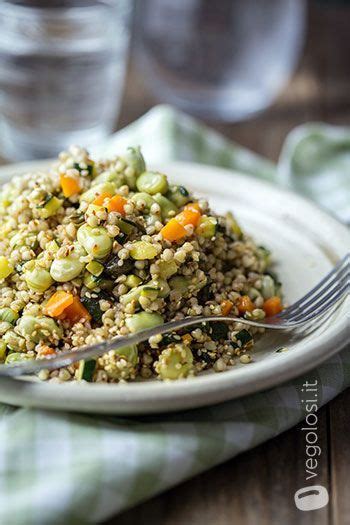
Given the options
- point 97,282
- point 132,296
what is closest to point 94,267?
point 97,282

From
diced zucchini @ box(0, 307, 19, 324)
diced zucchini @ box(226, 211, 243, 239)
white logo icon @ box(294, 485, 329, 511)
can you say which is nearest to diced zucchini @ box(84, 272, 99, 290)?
diced zucchini @ box(0, 307, 19, 324)

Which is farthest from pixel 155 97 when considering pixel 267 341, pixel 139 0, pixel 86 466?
pixel 86 466

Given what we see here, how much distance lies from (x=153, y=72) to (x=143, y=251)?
109 inches

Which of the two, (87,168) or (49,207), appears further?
(87,168)

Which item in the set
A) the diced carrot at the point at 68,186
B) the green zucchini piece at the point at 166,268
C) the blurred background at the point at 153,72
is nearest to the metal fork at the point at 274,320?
the green zucchini piece at the point at 166,268

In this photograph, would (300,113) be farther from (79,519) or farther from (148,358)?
(79,519)

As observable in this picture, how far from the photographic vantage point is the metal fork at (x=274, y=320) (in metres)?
2.31

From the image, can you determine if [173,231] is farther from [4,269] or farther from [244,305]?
[4,269]

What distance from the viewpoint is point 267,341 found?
9.02 ft

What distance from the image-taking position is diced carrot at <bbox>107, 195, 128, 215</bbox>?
2.66 metres

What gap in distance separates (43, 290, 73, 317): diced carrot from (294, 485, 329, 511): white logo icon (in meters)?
0.86

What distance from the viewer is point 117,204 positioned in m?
2.67

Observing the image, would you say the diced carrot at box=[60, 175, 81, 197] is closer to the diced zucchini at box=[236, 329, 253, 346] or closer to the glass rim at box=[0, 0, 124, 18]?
the diced zucchini at box=[236, 329, 253, 346]

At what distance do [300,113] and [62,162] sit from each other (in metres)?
2.51
